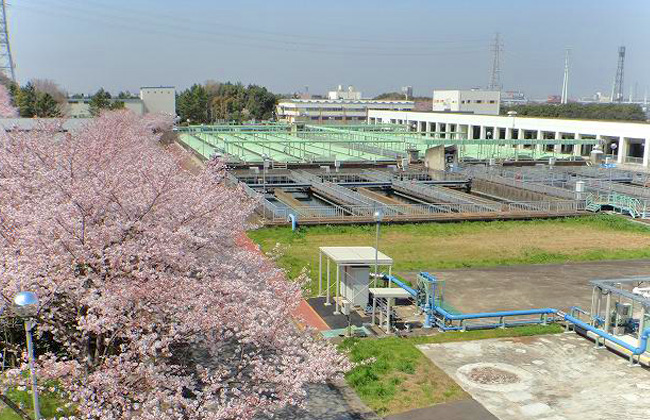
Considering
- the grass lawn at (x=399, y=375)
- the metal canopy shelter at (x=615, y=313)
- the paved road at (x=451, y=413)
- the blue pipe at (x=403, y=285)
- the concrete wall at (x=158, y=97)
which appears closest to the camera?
the paved road at (x=451, y=413)

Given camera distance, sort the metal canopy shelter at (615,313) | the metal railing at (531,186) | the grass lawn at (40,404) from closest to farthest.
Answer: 1. the grass lawn at (40,404)
2. the metal canopy shelter at (615,313)
3. the metal railing at (531,186)

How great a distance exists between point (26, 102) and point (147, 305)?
219 ft

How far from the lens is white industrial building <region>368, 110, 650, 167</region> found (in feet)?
167

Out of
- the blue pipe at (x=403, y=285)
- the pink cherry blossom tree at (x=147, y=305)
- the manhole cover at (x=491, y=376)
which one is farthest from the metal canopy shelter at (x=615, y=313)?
the pink cherry blossom tree at (x=147, y=305)

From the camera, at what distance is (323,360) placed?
7.74m

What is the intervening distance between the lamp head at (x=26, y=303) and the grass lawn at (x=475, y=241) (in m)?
11.7

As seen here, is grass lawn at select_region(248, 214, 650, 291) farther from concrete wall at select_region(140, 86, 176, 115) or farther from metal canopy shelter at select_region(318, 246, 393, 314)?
concrete wall at select_region(140, 86, 176, 115)

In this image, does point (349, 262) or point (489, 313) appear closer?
point (349, 262)

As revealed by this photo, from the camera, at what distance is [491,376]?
39.2ft

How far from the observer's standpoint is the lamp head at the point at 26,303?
20.0 feet

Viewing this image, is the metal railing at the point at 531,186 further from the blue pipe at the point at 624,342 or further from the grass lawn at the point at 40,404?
the grass lawn at the point at 40,404

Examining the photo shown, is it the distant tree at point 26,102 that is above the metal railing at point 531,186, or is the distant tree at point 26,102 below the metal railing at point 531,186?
above

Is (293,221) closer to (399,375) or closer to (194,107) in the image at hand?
(399,375)

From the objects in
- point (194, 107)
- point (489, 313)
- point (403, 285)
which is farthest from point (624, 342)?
point (194, 107)
